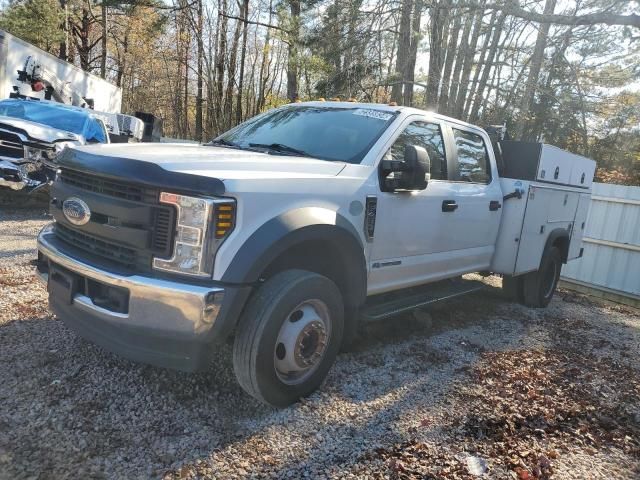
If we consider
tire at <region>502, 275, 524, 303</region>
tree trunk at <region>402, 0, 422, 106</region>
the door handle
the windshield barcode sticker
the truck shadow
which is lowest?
the truck shadow

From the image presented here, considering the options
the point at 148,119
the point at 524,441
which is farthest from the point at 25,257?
the point at 148,119

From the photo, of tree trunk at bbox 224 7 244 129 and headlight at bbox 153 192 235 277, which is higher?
tree trunk at bbox 224 7 244 129

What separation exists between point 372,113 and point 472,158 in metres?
1.41

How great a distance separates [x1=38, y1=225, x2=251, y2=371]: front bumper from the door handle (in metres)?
2.24

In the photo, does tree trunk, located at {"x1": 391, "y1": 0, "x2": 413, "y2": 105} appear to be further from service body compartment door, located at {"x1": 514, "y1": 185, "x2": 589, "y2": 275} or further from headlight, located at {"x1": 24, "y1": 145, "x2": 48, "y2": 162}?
headlight, located at {"x1": 24, "y1": 145, "x2": 48, "y2": 162}

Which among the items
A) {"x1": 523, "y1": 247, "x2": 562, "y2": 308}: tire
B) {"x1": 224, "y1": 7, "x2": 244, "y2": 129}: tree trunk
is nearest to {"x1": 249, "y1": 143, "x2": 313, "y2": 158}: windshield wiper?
{"x1": 523, "y1": 247, "x2": 562, "y2": 308}: tire

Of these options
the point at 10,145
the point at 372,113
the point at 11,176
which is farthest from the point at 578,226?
the point at 10,145

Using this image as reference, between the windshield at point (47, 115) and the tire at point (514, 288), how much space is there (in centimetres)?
772

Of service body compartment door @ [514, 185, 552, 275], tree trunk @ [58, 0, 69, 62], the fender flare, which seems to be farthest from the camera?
tree trunk @ [58, 0, 69, 62]

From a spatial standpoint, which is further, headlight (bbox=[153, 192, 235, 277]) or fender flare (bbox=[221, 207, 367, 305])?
fender flare (bbox=[221, 207, 367, 305])

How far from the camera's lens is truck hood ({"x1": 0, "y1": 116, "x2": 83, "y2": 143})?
→ 8508mm

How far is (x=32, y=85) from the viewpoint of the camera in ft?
46.1

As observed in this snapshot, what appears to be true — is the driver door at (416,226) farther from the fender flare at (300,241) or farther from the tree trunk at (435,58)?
the tree trunk at (435,58)

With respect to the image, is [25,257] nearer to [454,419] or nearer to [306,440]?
[306,440]
